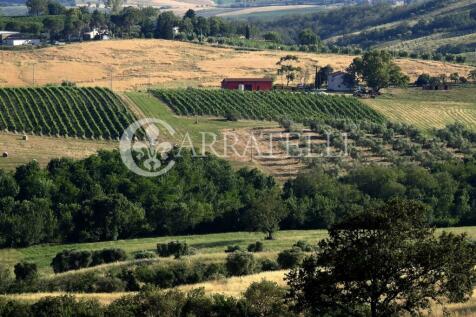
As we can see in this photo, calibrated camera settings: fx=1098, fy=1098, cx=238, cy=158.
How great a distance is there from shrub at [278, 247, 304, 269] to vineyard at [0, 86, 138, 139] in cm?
3281

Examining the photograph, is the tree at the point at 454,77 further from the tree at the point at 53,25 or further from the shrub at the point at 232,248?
the shrub at the point at 232,248

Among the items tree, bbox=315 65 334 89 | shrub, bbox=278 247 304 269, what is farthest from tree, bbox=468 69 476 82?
shrub, bbox=278 247 304 269

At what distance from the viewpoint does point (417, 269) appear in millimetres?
24688

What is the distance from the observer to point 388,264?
24.4m

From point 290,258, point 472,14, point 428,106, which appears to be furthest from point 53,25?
point 290,258

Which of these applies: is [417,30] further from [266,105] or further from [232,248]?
[232,248]

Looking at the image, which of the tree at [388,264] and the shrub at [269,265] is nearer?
the tree at [388,264]

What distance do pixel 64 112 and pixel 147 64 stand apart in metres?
29.8

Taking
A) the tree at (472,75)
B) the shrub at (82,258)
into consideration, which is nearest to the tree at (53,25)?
the tree at (472,75)

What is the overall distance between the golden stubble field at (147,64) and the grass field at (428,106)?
10.9 meters

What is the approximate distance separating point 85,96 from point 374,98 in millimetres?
23878

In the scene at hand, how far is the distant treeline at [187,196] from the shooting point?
172 ft

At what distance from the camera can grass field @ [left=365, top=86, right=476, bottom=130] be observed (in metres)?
81.6

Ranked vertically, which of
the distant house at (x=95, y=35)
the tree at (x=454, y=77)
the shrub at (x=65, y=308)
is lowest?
the shrub at (x=65, y=308)
